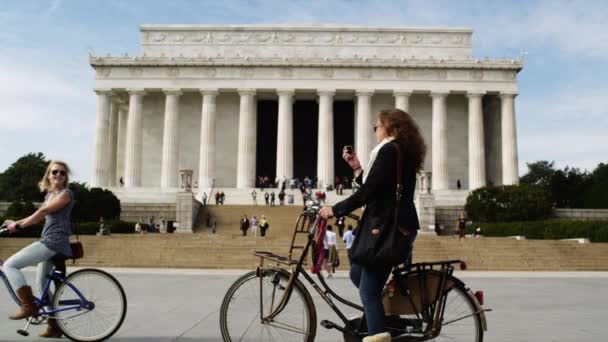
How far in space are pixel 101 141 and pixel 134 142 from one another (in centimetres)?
340

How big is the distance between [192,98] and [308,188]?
18.8 m

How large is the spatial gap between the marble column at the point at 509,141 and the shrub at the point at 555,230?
20836 mm

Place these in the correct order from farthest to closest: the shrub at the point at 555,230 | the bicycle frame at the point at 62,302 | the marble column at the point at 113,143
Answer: the marble column at the point at 113,143
the shrub at the point at 555,230
the bicycle frame at the point at 62,302

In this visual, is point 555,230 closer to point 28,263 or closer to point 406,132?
point 406,132

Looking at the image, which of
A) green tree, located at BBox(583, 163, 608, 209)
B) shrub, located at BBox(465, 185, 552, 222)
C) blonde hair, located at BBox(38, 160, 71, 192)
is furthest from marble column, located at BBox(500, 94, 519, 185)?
blonde hair, located at BBox(38, 160, 71, 192)

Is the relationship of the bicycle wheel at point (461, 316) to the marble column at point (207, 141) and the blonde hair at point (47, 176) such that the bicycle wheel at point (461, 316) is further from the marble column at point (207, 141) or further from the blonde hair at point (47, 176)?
the marble column at point (207, 141)

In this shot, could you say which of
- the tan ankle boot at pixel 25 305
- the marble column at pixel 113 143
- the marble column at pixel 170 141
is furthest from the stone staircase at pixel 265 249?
the marble column at pixel 113 143

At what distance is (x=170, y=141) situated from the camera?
64.7 m

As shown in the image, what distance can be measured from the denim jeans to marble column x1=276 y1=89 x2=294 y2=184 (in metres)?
55.0

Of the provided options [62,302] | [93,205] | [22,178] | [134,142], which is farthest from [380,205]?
[22,178]

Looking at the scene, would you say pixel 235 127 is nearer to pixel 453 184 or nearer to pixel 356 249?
pixel 453 184

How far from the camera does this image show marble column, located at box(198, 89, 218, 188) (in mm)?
64062

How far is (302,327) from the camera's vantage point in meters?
6.26

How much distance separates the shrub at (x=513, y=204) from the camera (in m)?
48.3
